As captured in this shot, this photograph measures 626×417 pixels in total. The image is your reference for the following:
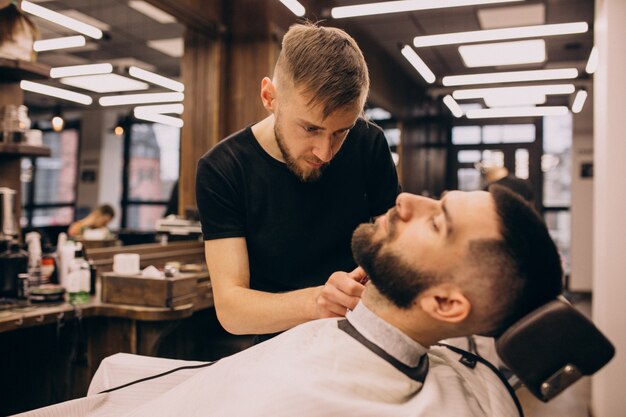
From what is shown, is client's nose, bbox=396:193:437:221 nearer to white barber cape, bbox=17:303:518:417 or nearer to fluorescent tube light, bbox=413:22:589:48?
white barber cape, bbox=17:303:518:417

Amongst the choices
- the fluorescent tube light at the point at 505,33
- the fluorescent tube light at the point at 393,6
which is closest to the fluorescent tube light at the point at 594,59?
the fluorescent tube light at the point at 505,33

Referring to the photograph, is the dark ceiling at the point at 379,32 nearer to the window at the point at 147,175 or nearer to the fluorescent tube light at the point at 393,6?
the fluorescent tube light at the point at 393,6

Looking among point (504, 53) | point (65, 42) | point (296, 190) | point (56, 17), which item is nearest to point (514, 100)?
point (504, 53)

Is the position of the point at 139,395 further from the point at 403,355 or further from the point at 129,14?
the point at 129,14

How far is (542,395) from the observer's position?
1.06 m

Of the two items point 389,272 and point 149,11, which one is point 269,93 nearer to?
point 389,272

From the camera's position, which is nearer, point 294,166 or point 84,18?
point 294,166

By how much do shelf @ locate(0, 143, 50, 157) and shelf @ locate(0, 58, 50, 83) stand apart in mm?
370

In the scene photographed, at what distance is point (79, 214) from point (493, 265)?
36.4 feet

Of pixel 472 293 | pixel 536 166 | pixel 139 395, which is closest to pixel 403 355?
pixel 472 293

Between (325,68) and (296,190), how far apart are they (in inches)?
16.3

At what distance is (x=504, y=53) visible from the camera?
7262 mm

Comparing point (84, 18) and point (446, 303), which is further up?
point (84, 18)

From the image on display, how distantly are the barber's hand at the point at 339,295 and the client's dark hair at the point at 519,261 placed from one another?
316 millimetres
